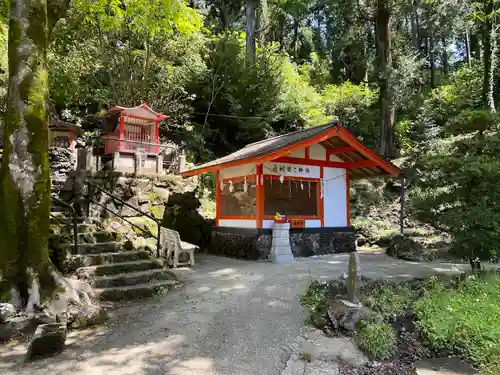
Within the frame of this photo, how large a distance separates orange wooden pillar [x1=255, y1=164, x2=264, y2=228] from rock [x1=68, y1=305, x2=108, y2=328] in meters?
5.75

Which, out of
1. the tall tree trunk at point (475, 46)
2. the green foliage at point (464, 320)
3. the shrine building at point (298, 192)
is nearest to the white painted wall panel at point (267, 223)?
the shrine building at point (298, 192)

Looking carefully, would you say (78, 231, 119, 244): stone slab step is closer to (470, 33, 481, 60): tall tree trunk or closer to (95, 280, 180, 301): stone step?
(95, 280, 180, 301): stone step

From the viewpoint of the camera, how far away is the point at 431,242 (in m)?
13.3

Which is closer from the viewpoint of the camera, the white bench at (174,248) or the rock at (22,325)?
the rock at (22,325)

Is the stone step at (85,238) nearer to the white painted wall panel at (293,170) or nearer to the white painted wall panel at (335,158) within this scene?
the white painted wall panel at (293,170)

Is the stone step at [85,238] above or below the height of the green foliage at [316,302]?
above

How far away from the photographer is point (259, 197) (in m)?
10.3

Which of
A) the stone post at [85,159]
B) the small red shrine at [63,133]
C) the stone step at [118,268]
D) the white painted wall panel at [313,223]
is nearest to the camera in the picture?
the stone step at [118,268]

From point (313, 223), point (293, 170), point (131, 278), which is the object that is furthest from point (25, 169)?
point (313, 223)

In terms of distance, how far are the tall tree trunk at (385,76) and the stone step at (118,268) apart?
51.3ft

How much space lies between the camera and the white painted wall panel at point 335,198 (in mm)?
11578

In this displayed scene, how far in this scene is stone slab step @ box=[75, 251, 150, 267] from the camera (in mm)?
6375

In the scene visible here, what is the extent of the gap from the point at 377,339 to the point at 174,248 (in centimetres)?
554

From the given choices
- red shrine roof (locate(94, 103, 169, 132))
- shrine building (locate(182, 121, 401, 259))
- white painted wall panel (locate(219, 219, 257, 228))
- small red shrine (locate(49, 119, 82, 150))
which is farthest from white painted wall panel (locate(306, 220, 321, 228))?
small red shrine (locate(49, 119, 82, 150))
